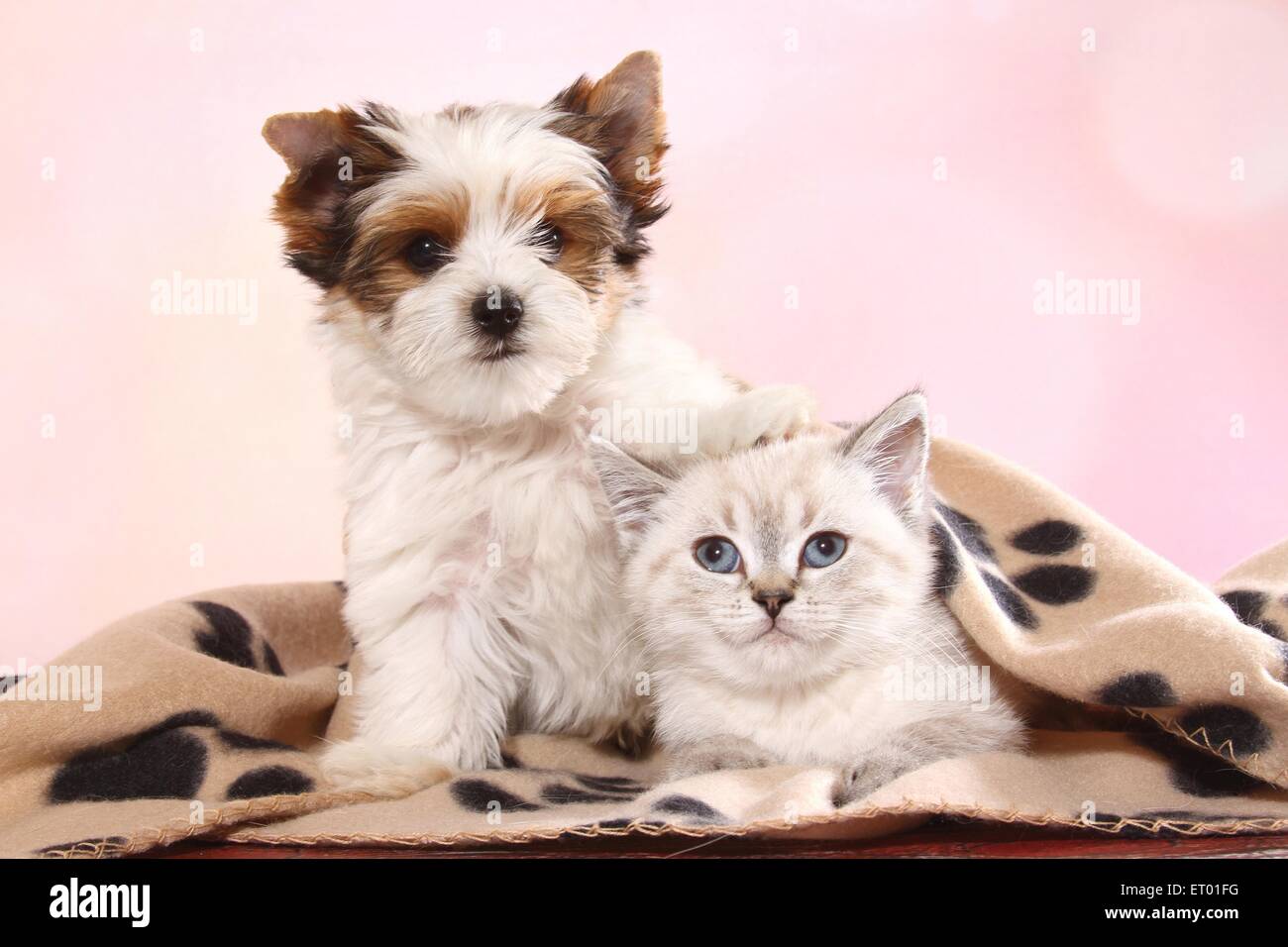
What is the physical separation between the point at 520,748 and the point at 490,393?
78 cm

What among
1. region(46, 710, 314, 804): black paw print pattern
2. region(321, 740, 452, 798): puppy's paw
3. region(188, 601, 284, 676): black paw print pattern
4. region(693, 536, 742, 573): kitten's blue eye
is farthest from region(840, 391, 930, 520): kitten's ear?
region(188, 601, 284, 676): black paw print pattern

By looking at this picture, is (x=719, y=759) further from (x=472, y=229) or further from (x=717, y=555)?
(x=472, y=229)

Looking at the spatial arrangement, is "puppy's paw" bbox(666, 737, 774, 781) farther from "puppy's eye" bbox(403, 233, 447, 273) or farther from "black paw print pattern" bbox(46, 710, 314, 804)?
"puppy's eye" bbox(403, 233, 447, 273)

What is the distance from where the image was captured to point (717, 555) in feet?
6.81

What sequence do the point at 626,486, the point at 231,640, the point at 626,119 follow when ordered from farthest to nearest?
the point at 231,640 < the point at 626,119 < the point at 626,486

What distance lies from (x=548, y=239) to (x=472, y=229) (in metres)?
0.15

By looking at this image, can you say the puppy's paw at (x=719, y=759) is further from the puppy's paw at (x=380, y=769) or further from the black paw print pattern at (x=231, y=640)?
the black paw print pattern at (x=231, y=640)

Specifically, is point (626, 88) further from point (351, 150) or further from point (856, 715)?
point (856, 715)

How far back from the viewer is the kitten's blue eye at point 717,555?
6.73 ft

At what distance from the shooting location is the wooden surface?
1695mm

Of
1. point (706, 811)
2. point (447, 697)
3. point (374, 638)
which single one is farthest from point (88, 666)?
point (706, 811)

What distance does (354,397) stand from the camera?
94.0 inches

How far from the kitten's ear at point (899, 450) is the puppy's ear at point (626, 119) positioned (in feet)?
2.35

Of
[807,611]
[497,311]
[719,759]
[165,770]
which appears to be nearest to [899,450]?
[807,611]
